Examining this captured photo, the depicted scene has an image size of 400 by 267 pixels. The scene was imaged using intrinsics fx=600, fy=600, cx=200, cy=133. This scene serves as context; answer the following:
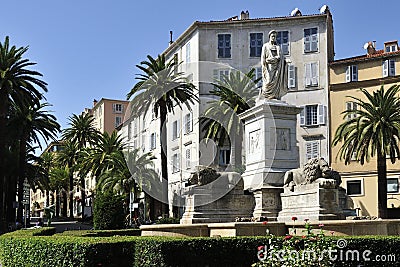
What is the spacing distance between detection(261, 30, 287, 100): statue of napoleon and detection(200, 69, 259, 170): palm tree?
23.1 m

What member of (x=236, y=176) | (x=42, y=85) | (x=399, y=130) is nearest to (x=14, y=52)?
(x=42, y=85)

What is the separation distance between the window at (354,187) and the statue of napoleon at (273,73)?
34.4m

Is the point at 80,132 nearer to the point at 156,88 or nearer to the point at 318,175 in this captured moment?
the point at 156,88

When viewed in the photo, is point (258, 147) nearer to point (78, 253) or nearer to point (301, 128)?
point (78, 253)

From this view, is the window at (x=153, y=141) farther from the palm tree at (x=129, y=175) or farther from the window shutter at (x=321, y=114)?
the window shutter at (x=321, y=114)

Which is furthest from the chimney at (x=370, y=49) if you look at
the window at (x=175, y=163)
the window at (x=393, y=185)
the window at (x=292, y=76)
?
the window at (x=175, y=163)

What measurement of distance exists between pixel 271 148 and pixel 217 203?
8.49ft

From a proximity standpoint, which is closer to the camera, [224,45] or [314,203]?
[314,203]

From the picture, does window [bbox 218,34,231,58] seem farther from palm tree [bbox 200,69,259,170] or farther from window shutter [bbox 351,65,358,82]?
window shutter [bbox 351,65,358,82]

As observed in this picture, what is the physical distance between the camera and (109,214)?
33.5 m

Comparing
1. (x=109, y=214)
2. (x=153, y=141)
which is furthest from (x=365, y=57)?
(x=109, y=214)

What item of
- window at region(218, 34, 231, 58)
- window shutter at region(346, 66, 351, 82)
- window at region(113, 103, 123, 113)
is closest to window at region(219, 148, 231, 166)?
window at region(218, 34, 231, 58)

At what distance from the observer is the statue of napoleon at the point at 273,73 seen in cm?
2120

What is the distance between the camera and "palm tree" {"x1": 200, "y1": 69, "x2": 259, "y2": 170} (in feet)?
151
